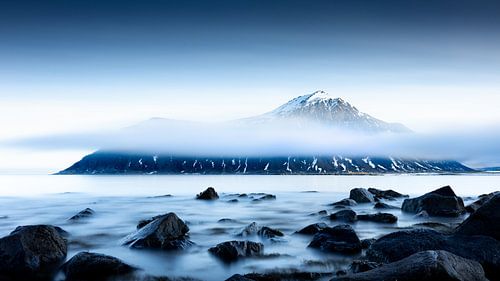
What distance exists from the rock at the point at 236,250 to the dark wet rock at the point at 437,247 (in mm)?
4538

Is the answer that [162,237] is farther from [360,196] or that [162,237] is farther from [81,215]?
[360,196]

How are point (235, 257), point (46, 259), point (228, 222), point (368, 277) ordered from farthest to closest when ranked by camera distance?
point (228, 222) < point (235, 257) < point (46, 259) < point (368, 277)

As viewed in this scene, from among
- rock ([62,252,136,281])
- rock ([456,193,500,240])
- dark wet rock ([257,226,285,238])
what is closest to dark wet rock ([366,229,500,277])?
rock ([456,193,500,240])

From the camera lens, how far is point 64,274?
12.4 metres

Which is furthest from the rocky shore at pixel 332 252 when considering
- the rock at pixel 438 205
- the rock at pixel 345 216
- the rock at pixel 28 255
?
the rock at pixel 438 205

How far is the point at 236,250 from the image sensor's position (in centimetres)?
1489

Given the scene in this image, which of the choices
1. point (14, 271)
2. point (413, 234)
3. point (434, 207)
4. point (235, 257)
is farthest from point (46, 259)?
point (434, 207)

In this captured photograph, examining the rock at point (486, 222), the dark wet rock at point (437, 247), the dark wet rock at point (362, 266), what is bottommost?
the dark wet rock at point (362, 266)

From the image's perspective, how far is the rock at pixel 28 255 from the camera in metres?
12.2

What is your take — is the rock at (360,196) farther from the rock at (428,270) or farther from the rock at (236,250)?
the rock at (428,270)

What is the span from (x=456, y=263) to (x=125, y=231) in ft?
60.2

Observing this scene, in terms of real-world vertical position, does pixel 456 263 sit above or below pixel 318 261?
above

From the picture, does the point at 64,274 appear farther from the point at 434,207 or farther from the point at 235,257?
the point at 434,207

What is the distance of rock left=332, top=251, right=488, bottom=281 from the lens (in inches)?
344
